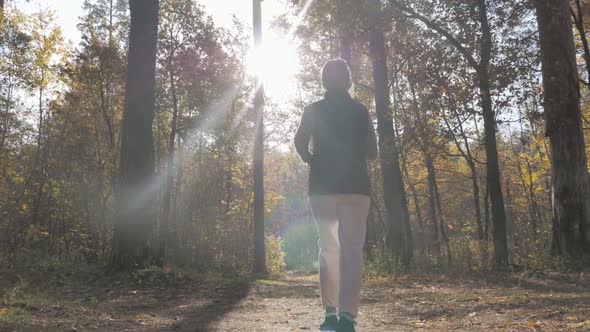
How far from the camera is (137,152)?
10055mm

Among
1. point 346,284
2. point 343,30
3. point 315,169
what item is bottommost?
point 346,284

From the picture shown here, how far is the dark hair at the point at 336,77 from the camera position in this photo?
4062mm

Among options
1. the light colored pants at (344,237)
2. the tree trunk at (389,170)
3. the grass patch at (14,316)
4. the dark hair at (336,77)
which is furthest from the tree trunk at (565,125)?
the grass patch at (14,316)

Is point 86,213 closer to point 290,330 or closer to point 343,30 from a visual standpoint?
point 343,30

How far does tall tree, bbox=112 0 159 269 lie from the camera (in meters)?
9.78

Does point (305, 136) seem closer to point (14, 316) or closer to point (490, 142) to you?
point (14, 316)

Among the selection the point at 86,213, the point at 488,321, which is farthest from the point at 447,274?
the point at 86,213

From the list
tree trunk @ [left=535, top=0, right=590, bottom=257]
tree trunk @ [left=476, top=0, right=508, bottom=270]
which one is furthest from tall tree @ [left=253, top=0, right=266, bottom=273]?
tree trunk @ [left=535, top=0, right=590, bottom=257]

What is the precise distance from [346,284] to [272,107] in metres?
24.1

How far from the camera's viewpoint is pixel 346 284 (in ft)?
12.1

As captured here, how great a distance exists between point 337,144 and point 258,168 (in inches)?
516

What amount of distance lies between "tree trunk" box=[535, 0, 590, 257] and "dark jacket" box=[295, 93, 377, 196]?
6.43 metres

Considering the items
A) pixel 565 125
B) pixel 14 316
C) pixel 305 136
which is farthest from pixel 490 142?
pixel 14 316

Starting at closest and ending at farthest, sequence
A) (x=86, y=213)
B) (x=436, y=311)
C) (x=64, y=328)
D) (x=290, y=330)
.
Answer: (x=64, y=328) → (x=290, y=330) → (x=436, y=311) → (x=86, y=213)
